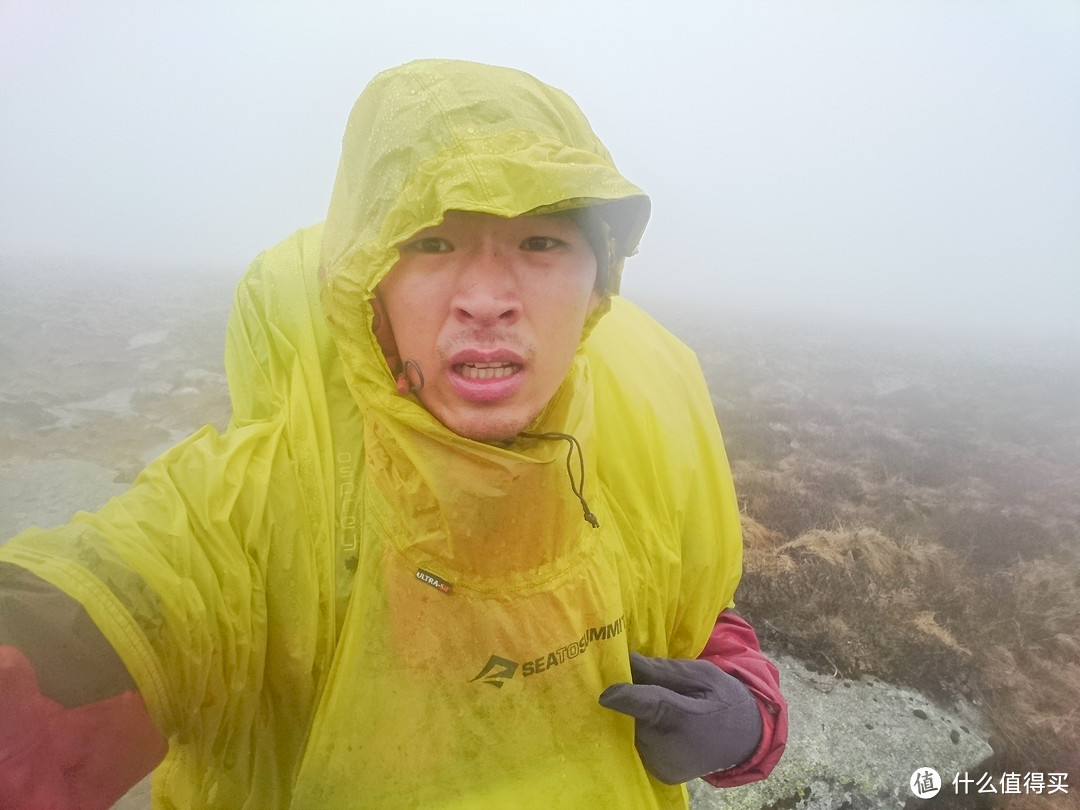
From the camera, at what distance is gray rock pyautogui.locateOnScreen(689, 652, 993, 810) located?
2262mm

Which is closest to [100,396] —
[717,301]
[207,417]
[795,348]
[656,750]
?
[207,417]

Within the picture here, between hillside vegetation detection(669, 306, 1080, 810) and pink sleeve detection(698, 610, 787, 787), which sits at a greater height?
pink sleeve detection(698, 610, 787, 787)

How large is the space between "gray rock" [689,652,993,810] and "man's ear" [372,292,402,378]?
2.43 m

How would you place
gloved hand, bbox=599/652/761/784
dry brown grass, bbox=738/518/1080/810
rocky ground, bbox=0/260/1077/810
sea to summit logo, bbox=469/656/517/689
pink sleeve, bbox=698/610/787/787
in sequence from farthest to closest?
1. dry brown grass, bbox=738/518/1080/810
2. rocky ground, bbox=0/260/1077/810
3. pink sleeve, bbox=698/610/787/787
4. gloved hand, bbox=599/652/761/784
5. sea to summit logo, bbox=469/656/517/689

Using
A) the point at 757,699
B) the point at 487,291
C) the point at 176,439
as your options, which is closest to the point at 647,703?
the point at 757,699

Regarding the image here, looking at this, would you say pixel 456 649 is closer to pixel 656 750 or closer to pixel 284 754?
pixel 284 754

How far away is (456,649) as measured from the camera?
1.01m

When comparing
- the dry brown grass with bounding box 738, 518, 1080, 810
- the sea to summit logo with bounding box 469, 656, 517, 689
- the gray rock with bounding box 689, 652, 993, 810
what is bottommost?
the gray rock with bounding box 689, 652, 993, 810

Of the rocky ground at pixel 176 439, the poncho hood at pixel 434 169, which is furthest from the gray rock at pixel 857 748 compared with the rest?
the poncho hood at pixel 434 169

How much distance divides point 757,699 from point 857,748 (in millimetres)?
1581

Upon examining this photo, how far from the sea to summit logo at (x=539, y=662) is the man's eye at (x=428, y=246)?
2.59ft

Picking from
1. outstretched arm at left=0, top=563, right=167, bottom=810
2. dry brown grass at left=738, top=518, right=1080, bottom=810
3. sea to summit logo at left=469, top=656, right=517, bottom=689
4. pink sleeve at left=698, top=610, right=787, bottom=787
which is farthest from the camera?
dry brown grass at left=738, top=518, right=1080, bottom=810

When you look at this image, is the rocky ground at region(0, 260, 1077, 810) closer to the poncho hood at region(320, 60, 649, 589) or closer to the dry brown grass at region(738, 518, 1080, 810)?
the dry brown grass at region(738, 518, 1080, 810)

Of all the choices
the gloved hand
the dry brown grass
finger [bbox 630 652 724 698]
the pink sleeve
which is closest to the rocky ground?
the dry brown grass
